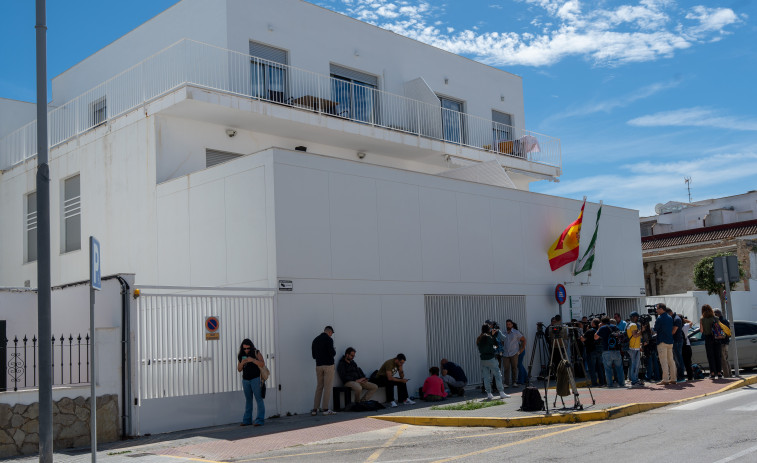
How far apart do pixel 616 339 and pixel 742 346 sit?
14.9ft

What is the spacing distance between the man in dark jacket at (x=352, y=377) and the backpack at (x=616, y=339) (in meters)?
5.46

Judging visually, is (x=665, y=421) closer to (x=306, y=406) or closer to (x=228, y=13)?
(x=306, y=406)

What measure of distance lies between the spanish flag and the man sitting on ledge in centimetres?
777

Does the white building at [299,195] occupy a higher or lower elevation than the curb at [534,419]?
higher

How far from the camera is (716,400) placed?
13.7 m

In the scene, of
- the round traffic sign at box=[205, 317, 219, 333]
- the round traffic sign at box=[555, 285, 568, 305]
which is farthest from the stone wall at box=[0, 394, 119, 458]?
the round traffic sign at box=[555, 285, 568, 305]

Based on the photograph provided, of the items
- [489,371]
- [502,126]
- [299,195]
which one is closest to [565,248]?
[489,371]

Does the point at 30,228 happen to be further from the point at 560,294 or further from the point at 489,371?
the point at 560,294

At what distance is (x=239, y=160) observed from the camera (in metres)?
16.3

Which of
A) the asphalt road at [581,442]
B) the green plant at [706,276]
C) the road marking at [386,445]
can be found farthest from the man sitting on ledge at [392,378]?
the green plant at [706,276]

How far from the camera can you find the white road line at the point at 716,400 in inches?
512

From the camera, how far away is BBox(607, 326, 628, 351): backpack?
16984 mm

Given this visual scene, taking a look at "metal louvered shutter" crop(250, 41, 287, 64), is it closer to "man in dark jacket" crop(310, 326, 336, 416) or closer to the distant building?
"man in dark jacket" crop(310, 326, 336, 416)

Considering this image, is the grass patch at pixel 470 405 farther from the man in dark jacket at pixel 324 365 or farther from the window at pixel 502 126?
the window at pixel 502 126
